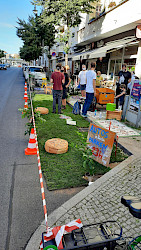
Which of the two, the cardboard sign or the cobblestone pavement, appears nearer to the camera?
the cobblestone pavement

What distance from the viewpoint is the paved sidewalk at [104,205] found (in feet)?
9.30

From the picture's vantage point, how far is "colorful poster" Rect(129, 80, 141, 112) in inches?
274

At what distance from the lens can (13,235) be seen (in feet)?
8.98

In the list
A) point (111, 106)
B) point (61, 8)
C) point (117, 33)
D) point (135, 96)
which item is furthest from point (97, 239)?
point (61, 8)

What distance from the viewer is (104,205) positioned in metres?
3.24

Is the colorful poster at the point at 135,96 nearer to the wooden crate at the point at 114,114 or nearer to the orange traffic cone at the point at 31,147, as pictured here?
the wooden crate at the point at 114,114

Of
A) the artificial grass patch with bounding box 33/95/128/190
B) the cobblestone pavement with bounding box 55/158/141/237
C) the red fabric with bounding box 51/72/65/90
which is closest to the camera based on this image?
the cobblestone pavement with bounding box 55/158/141/237

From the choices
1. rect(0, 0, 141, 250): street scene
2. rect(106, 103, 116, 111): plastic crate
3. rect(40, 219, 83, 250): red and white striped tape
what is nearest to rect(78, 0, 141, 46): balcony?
rect(0, 0, 141, 250): street scene

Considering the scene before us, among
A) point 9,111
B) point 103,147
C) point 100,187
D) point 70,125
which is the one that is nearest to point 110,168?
point 103,147

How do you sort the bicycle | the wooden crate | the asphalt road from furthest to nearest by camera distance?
1. the wooden crate
2. the asphalt road
3. the bicycle

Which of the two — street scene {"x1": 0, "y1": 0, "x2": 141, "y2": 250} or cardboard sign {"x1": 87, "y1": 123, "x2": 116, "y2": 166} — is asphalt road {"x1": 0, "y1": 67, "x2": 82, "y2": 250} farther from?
Result: cardboard sign {"x1": 87, "y1": 123, "x2": 116, "y2": 166}

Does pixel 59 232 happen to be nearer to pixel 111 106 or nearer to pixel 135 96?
pixel 135 96

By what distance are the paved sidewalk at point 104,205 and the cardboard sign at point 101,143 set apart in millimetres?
368

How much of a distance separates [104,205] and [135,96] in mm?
4942
